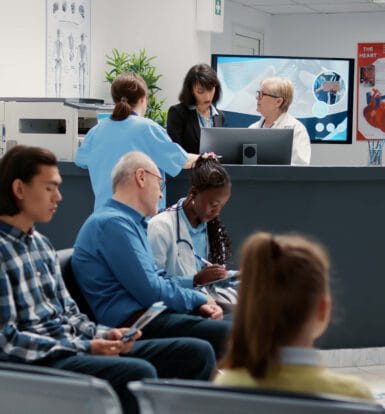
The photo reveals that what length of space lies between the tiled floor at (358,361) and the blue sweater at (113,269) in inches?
82.0

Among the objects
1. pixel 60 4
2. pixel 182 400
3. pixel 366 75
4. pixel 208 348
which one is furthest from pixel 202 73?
pixel 366 75

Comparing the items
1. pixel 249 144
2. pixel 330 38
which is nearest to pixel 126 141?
pixel 249 144

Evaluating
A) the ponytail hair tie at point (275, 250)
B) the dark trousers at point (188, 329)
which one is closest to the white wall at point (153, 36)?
the dark trousers at point (188, 329)

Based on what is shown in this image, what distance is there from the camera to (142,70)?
8680 mm

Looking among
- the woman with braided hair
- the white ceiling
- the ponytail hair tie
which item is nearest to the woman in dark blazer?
the woman with braided hair

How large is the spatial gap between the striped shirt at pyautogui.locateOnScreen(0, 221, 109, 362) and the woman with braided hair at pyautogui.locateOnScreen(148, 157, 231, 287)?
30.3 inches

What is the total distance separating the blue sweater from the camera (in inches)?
126

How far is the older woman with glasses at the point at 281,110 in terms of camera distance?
5398 mm

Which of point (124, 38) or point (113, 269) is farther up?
point (124, 38)

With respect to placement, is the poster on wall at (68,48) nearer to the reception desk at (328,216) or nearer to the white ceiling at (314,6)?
the reception desk at (328,216)

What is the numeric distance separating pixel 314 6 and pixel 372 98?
1.41 meters

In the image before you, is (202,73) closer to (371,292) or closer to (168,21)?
(371,292)

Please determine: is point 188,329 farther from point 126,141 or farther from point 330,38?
point 330,38

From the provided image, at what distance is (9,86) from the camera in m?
7.44
